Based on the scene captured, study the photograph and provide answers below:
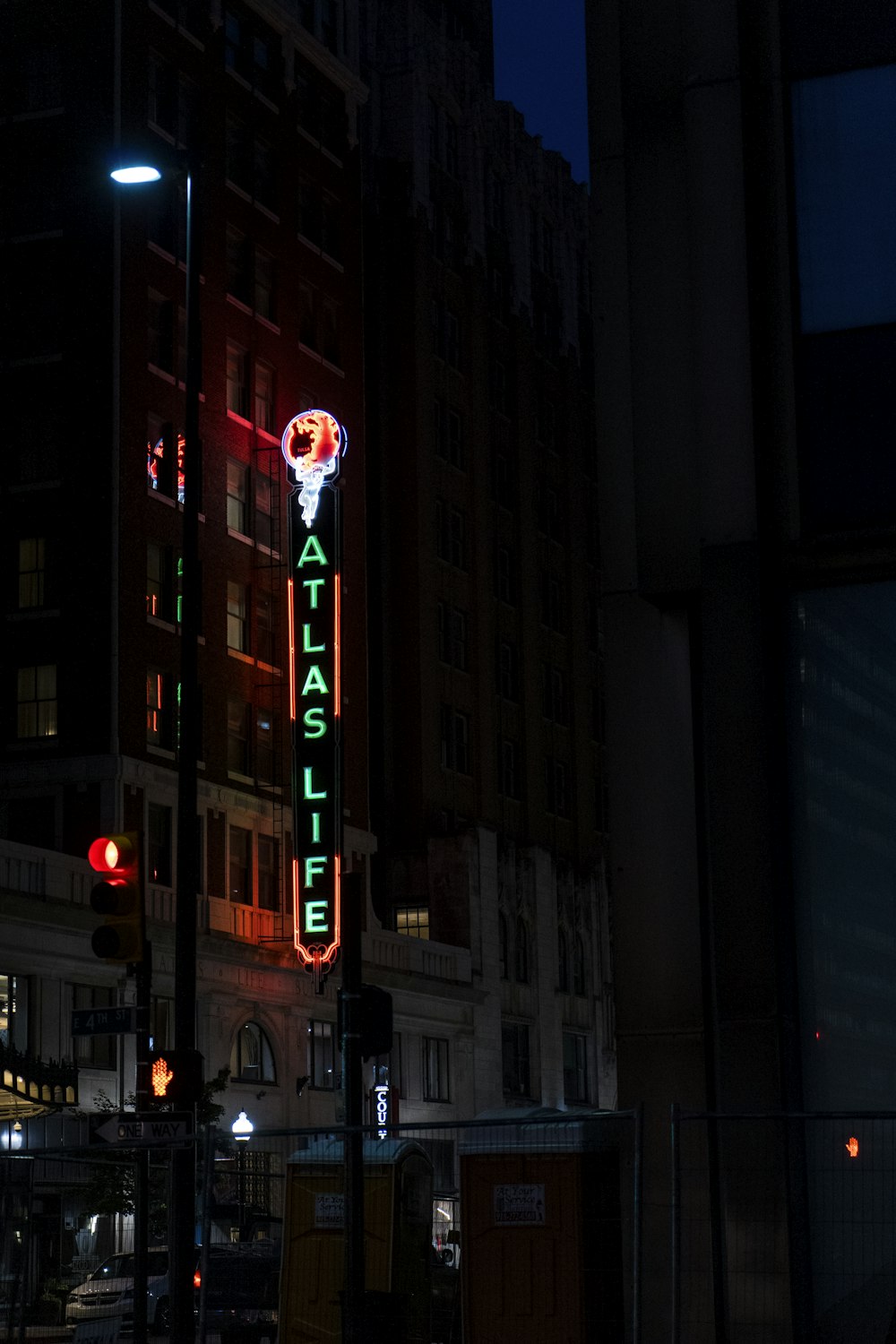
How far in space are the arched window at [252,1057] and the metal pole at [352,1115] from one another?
3495cm

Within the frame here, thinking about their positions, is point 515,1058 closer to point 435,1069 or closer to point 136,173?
point 435,1069

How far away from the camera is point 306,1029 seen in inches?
2307

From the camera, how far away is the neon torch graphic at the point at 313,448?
55.2m

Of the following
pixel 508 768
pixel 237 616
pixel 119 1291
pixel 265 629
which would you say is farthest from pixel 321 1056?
pixel 119 1291

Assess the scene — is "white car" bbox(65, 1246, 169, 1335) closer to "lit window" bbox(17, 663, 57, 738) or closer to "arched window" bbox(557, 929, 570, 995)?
"lit window" bbox(17, 663, 57, 738)

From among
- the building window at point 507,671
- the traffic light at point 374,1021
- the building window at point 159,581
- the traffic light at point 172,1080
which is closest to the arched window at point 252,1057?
the building window at point 159,581

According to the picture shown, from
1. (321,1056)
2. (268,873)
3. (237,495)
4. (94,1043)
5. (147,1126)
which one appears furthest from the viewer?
(237,495)

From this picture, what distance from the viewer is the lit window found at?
53219 mm

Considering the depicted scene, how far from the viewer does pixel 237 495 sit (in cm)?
6019

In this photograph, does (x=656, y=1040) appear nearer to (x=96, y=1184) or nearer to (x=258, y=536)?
(x=96, y=1184)

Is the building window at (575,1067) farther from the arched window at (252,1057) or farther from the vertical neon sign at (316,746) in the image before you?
the vertical neon sign at (316,746)

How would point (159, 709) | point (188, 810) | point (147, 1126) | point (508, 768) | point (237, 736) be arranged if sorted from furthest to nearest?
point (508, 768)
point (237, 736)
point (159, 709)
point (188, 810)
point (147, 1126)

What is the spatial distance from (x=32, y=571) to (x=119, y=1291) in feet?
87.2

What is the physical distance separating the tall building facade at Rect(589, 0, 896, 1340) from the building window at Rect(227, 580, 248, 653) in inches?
1607
